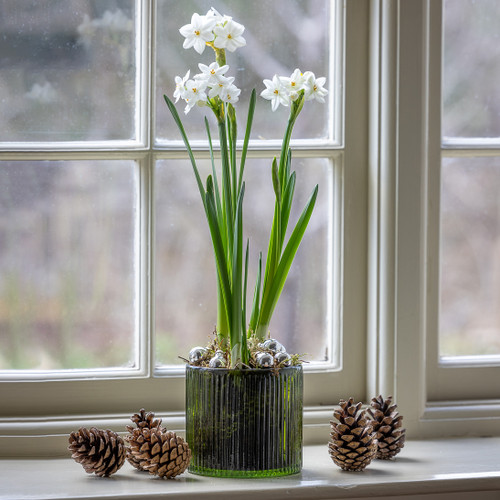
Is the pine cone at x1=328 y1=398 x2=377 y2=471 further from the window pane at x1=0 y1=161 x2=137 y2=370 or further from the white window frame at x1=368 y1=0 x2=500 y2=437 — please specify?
the window pane at x1=0 y1=161 x2=137 y2=370

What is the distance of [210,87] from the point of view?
1153 mm

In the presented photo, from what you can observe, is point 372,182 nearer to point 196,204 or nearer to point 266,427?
point 196,204

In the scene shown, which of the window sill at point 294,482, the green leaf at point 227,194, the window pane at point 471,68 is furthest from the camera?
the window pane at point 471,68

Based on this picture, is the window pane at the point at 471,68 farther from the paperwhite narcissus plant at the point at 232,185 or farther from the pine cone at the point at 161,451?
the pine cone at the point at 161,451

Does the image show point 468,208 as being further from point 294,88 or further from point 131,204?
point 131,204

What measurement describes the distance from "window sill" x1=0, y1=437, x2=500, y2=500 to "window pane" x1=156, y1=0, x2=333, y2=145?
565 millimetres

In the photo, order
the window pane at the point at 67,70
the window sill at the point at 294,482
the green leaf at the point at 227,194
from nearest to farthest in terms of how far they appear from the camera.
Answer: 1. the window sill at the point at 294,482
2. the green leaf at the point at 227,194
3. the window pane at the point at 67,70

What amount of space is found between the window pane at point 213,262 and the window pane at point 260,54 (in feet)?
0.21

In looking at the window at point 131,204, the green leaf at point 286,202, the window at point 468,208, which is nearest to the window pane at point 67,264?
the window at point 131,204

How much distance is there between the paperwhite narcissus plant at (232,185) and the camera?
1150mm

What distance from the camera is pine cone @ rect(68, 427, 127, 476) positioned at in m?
1.13

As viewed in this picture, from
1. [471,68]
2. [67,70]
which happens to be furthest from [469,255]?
[67,70]

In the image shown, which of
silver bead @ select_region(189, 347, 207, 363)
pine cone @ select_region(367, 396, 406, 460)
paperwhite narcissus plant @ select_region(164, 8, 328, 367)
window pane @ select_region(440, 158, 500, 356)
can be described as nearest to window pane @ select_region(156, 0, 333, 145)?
paperwhite narcissus plant @ select_region(164, 8, 328, 367)

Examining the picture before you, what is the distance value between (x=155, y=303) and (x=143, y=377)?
0.41ft
